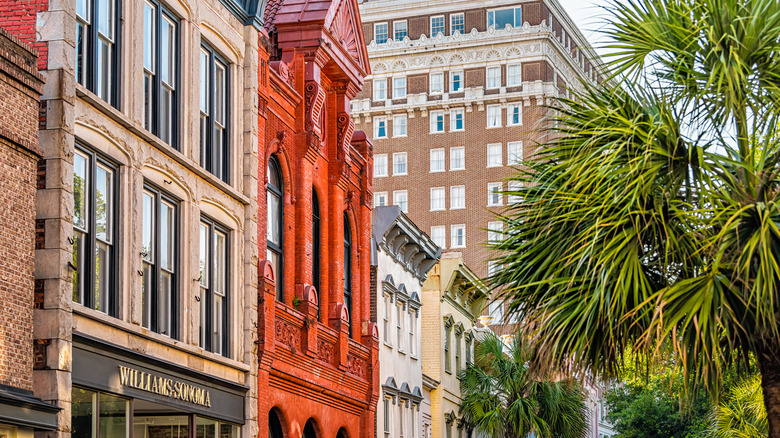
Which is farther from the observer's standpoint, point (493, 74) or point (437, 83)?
point (437, 83)

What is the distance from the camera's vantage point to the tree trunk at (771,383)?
15.1 meters

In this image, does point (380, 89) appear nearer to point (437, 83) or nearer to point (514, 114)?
point (437, 83)

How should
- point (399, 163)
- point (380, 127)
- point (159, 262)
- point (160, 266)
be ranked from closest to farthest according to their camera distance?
point (159, 262), point (160, 266), point (399, 163), point (380, 127)

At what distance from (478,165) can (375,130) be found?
31.3 ft

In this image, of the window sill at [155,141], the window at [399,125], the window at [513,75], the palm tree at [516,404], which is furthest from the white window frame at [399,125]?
the window sill at [155,141]

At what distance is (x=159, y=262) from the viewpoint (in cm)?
2283

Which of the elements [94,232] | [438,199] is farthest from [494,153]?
[94,232]

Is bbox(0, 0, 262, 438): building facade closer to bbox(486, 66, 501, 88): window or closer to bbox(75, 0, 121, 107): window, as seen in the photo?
bbox(75, 0, 121, 107): window

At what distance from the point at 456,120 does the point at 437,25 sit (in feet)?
28.4

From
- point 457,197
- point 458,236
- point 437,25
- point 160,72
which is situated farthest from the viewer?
point 437,25

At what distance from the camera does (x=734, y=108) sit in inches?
628

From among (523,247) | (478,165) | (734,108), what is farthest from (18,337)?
(478,165)

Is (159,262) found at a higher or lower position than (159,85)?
lower

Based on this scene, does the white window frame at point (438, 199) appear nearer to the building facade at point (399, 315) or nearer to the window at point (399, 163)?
the window at point (399, 163)
